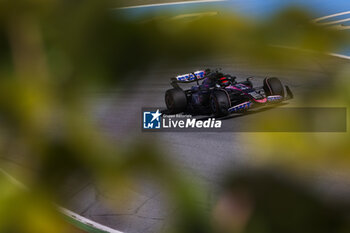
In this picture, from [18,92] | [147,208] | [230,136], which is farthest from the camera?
[230,136]

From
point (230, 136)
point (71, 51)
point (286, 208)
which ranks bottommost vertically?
point (230, 136)

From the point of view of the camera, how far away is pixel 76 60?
20cm

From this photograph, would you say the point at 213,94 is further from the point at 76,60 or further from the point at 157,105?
the point at 76,60

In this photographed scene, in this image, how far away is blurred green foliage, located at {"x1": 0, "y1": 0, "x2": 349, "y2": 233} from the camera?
192 millimetres

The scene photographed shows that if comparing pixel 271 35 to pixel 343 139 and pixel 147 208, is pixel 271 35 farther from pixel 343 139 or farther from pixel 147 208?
pixel 147 208

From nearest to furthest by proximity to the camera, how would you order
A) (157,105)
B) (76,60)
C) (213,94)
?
(76,60), (157,105), (213,94)

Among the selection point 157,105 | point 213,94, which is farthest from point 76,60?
point 213,94

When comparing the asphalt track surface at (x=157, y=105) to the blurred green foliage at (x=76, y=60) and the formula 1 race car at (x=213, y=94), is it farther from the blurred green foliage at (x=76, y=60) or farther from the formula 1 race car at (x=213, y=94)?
the formula 1 race car at (x=213, y=94)

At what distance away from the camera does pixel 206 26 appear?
20cm

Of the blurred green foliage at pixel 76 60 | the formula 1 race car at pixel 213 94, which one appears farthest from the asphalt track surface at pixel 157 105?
the formula 1 race car at pixel 213 94

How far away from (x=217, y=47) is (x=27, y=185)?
11 centimetres

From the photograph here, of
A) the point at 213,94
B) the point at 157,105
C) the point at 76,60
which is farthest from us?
the point at 213,94

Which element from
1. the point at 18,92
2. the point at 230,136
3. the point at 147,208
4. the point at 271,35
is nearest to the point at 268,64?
the point at 271,35

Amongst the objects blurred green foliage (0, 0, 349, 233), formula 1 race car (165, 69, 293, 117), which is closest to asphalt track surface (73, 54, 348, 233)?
blurred green foliage (0, 0, 349, 233)
